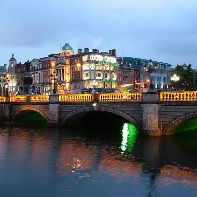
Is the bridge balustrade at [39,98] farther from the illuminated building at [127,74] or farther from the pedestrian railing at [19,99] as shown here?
the illuminated building at [127,74]

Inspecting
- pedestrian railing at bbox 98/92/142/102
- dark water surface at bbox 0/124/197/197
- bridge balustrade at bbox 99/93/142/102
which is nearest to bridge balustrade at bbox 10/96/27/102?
dark water surface at bbox 0/124/197/197

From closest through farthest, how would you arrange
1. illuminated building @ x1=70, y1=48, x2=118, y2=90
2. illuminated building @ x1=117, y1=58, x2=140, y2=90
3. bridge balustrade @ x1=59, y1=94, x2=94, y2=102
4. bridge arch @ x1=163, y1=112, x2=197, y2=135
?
bridge arch @ x1=163, y1=112, x2=197, y2=135, bridge balustrade @ x1=59, y1=94, x2=94, y2=102, illuminated building @ x1=70, y1=48, x2=118, y2=90, illuminated building @ x1=117, y1=58, x2=140, y2=90

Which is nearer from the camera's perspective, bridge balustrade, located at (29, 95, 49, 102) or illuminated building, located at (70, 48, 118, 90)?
bridge balustrade, located at (29, 95, 49, 102)

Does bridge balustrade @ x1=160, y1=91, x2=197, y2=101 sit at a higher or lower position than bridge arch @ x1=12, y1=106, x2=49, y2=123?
higher

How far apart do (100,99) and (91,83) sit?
7659 centimetres

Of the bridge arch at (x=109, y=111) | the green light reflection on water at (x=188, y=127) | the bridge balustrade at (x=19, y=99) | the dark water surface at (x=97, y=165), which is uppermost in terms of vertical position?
the bridge balustrade at (x=19, y=99)

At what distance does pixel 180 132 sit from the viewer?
4509 cm

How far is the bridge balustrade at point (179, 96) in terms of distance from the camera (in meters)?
38.3

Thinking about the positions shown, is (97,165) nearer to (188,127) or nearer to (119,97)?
(119,97)

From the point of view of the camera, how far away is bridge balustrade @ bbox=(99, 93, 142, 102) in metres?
43.6

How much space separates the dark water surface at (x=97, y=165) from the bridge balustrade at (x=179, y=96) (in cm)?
462

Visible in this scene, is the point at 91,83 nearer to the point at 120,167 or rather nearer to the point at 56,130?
the point at 56,130

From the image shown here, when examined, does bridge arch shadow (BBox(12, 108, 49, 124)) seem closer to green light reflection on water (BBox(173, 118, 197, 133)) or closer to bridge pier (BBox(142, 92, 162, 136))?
bridge pier (BBox(142, 92, 162, 136))

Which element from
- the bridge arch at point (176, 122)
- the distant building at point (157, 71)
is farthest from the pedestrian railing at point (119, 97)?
the distant building at point (157, 71)
